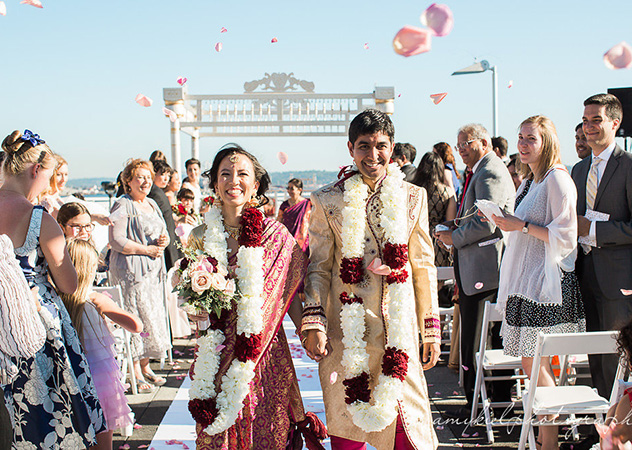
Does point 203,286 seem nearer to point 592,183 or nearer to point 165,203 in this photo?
point 592,183

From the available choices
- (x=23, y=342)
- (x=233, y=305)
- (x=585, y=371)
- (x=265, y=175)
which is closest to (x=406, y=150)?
(x=585, y=371)

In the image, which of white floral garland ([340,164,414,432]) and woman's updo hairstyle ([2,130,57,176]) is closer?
white floral garland ([340,164,414,432])

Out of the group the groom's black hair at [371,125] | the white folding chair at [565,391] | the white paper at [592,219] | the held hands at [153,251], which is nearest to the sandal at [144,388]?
the held hands at [153,251]

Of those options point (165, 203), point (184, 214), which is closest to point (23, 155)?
point (165, 203)

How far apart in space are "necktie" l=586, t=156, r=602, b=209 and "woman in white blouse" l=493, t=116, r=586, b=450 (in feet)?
1.47

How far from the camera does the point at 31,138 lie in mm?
3000

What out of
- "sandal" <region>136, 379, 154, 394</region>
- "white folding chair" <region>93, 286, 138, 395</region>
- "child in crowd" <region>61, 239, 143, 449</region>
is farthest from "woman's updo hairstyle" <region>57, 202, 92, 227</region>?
"sandal" <region>136, 379, 154, 394</region>

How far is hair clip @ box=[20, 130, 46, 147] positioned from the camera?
2988 mm

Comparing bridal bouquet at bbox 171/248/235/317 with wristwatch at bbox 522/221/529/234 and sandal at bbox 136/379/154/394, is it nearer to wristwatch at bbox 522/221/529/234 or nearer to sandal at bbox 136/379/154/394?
wristwatch at bbox 522/221/529/234

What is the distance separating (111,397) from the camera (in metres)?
3.20

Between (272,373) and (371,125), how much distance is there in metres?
1.29

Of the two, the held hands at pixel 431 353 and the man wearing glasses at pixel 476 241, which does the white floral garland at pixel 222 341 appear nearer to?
the held hands at pixel 431 353

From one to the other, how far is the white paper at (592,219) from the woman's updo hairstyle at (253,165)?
2.13m

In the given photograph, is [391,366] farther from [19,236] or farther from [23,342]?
[19,236]
